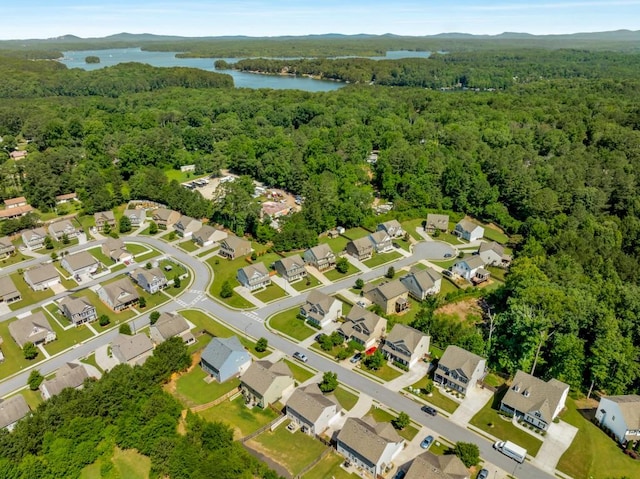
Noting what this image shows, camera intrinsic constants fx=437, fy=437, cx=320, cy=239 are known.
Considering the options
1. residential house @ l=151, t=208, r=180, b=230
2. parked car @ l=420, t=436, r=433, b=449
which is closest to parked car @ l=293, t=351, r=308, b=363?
parked car @ l=420, t=436, r=433, b=449

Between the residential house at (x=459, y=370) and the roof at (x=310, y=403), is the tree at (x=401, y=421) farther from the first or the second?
the residential house at (x=459, y=370)

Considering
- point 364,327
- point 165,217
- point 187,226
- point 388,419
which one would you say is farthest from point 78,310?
point 388,419

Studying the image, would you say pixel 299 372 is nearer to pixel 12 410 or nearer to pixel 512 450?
pixel 512 450

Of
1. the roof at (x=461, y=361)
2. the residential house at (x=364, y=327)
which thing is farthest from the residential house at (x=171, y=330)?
the roof at (x=461, y=361)

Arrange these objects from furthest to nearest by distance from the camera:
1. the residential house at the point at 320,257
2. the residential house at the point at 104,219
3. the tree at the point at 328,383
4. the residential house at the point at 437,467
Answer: the residential house at the point at 104,219 < the residential house at the point at 320,257 < the tree at the point at 328,383 < the residential house at the point at 437,467

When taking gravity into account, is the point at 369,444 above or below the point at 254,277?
above
